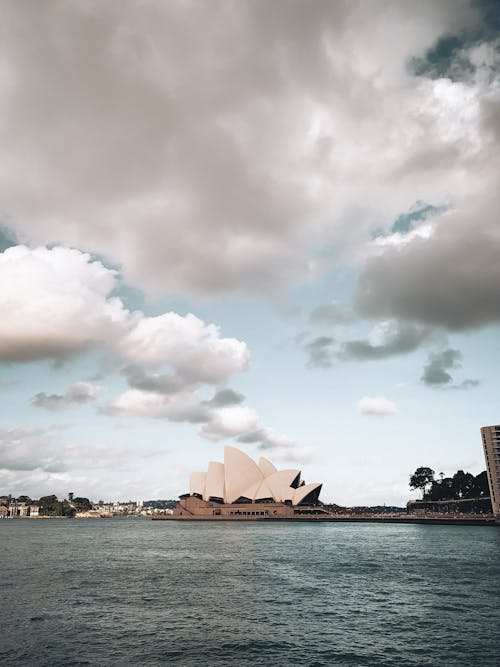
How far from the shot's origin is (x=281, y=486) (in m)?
Result: 147

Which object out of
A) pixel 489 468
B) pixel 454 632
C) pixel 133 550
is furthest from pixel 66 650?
pixel 489 468

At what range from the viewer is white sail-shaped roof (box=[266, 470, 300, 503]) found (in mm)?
146750

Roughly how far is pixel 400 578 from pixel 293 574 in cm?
839

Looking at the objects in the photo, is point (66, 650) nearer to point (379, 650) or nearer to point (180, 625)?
point (180, 625)

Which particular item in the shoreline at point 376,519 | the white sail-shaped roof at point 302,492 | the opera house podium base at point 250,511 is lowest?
the shoreline at point 376,519

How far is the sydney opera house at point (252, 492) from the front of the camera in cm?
14538

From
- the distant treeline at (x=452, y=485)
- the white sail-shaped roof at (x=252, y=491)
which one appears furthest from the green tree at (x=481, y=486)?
the white sail-shaped roof at (x=252, y=491)

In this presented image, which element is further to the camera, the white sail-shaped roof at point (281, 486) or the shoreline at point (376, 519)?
the white sail-shaped roof at point (281, 486)

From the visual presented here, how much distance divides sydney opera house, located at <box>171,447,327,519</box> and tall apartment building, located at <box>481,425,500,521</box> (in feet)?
163

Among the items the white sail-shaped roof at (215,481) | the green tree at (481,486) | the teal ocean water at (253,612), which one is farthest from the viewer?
the white sail-shaped roof at (215,481)

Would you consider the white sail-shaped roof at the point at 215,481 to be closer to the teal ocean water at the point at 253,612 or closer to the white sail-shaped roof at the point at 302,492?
the white sail-shaped roof at the point at 302,492

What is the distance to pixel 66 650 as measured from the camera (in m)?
20.5

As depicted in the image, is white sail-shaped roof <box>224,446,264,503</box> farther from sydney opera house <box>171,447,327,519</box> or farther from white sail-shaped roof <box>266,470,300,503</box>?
white sail-shaped roof <box>266,470,300,503</box>

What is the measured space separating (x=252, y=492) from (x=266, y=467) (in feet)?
31.3
